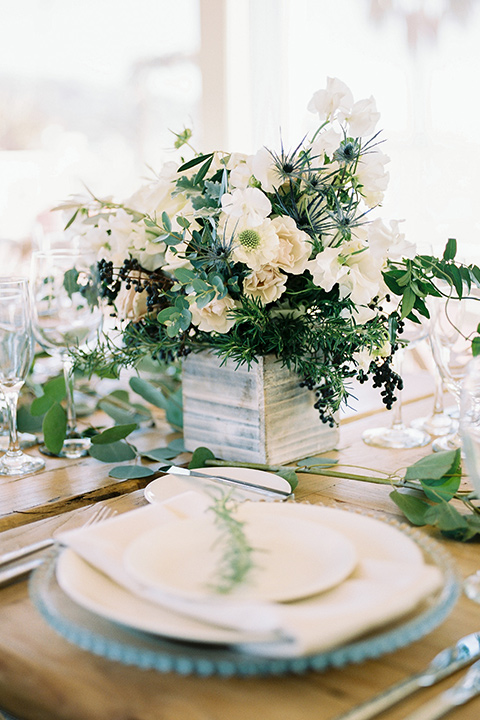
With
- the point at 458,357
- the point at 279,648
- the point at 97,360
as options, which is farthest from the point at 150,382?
the point at 279,648

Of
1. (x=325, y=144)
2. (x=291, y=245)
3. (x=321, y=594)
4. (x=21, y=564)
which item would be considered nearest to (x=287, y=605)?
(x=321, y=594)

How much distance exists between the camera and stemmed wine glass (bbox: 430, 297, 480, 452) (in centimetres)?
98

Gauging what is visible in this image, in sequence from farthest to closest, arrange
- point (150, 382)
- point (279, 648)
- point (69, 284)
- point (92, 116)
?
point (92, 116)
point (150, 382)
point (69, 284)
point (279, 648)

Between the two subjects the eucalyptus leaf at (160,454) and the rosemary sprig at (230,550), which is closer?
the rosemary sprig at (230,550)

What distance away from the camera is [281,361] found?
97 centimetres

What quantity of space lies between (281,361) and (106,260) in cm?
30

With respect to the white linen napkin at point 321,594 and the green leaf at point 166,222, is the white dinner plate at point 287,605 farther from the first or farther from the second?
the green leaf at point 166,222

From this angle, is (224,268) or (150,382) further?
(150,382)

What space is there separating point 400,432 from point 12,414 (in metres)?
0.55

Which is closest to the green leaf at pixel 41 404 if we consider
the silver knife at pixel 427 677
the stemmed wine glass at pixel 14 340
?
the stemmed wine glass at pixel 14 340

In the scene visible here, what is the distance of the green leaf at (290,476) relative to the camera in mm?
881

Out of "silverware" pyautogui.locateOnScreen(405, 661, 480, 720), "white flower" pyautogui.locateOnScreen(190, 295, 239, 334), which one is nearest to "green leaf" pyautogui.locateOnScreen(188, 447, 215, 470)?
"white flower" pyautogui.locateOnScreen(190, 295, 239, 334)

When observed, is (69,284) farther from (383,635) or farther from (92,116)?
(92,116)

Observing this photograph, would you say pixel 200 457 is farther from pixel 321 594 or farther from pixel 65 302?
pixel 321 594
